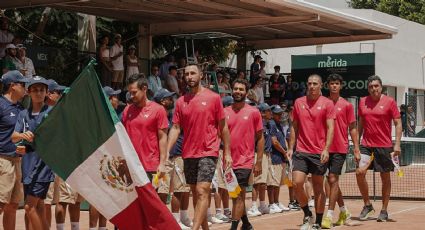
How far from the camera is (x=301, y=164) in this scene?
13195 mm

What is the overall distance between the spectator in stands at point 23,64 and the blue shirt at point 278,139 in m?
5.11

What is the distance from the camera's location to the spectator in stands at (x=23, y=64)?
18.0 metres

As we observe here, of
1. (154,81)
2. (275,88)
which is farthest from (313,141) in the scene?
(275,88)

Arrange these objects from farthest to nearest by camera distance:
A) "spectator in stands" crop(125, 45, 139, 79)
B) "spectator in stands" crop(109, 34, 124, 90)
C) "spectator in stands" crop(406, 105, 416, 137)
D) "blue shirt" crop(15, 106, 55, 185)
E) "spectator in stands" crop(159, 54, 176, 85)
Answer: "spectator in stands" crop(406, 105, 416, 137) < "spectator in stands" crop(159, 54, 176, 85) < "spectator in stands" crop(125, 45, 139, 79) < "spectator in stands" crop(109, 34, 124, 90) < "blue shirt" crop(15, 106, 55, 185)

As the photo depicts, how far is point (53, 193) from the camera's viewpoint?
11.5 m

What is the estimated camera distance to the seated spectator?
17.8 m

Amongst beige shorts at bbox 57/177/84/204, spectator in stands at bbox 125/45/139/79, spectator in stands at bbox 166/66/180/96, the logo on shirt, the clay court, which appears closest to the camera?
the logo on shirt

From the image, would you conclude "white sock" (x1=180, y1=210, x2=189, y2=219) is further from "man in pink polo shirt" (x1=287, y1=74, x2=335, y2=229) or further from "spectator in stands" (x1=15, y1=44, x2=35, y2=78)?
"spectator in stands" (x1=15, y1=44, x2=35, y2=78)

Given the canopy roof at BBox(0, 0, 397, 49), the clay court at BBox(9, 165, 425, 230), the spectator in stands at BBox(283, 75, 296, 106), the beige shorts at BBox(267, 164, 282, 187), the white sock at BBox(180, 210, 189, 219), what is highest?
the canopy roof at BBox(0, 0, 397, 49)

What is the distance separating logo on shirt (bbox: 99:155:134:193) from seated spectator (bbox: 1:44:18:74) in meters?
9.69

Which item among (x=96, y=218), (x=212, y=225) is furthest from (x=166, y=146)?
(x=212, y=225)

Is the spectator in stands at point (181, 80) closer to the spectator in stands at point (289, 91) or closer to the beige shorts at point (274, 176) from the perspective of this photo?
the spectator in stands at point (289, 91)

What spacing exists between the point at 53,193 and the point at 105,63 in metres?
10.2

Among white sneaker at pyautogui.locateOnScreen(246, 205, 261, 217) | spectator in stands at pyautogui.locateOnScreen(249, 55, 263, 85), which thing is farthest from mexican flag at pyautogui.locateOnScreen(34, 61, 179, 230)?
spectator in stands at pyautogui.locateOnScreen(249, 55, 263, 85)
